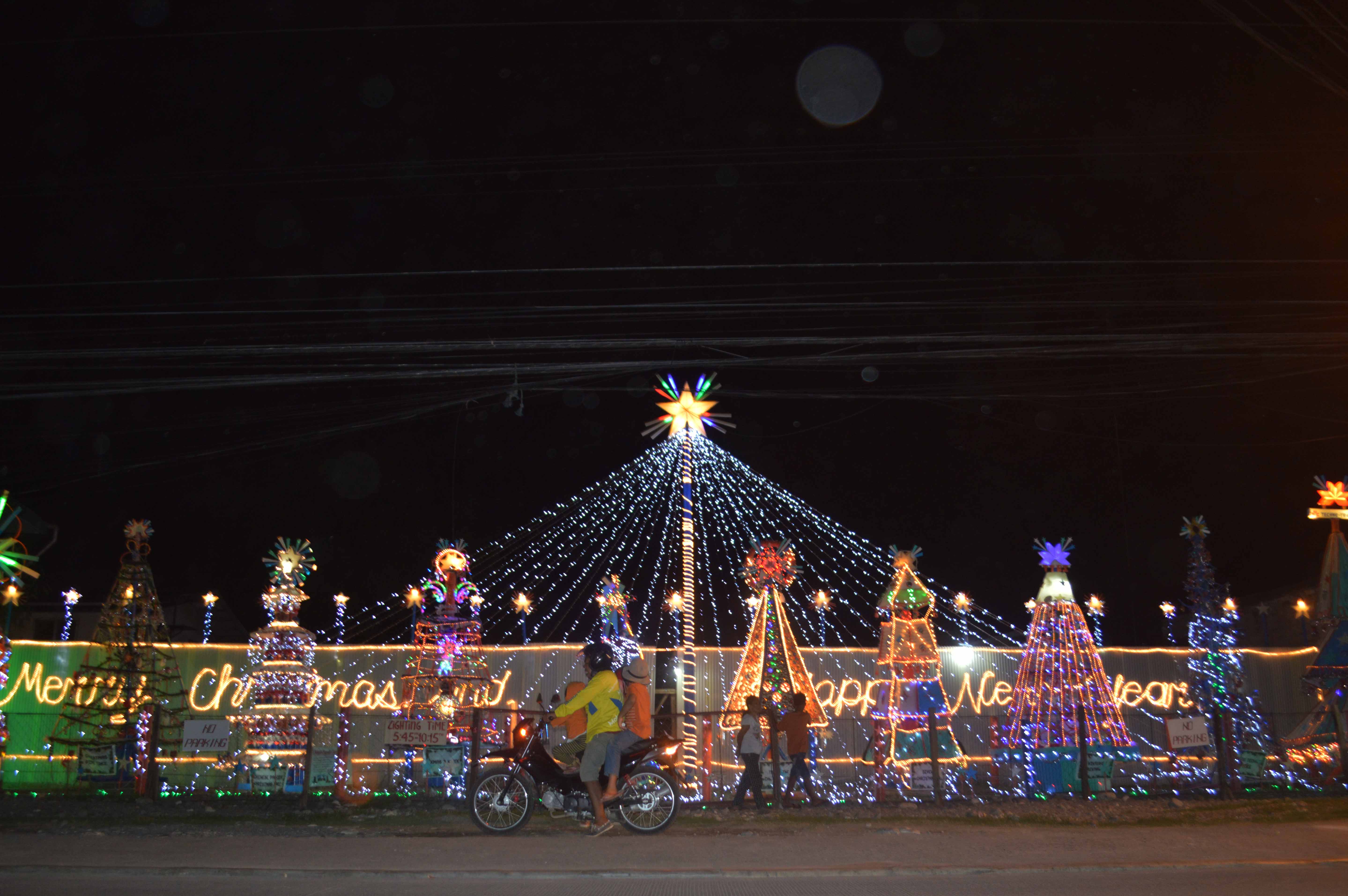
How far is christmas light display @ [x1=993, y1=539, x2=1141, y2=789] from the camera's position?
51.5ft

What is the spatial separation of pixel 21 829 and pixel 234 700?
11.4 meters

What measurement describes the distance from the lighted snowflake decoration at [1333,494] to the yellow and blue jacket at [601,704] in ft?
51.8

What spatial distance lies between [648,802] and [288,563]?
11.5m

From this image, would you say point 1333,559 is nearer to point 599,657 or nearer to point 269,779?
point 599,657

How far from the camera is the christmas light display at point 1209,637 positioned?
21.2 meters

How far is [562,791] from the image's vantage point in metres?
9.17

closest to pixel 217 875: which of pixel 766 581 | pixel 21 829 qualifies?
pixel 21 829

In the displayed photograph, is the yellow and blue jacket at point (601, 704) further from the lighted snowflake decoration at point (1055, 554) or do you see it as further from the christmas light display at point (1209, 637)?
the christmas light display at point (1209, 637)

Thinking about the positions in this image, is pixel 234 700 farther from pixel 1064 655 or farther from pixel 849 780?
pixel 1064 655

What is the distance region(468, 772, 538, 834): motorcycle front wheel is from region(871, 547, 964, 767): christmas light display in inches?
332

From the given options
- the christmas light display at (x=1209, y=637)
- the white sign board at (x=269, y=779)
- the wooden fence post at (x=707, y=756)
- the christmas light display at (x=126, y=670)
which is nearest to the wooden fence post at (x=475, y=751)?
the wooden fence post at (x=707, y=756)

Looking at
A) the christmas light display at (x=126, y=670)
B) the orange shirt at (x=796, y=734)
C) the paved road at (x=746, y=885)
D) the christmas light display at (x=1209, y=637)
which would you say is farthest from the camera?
the christmas light display at (x=1209, y=637)

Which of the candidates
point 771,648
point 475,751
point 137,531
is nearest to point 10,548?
point 137,531

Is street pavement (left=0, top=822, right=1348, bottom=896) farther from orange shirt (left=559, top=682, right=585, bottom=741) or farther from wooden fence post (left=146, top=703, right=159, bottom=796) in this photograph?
wooden fence post (left=146, top=703, right=159, bottom=796)
